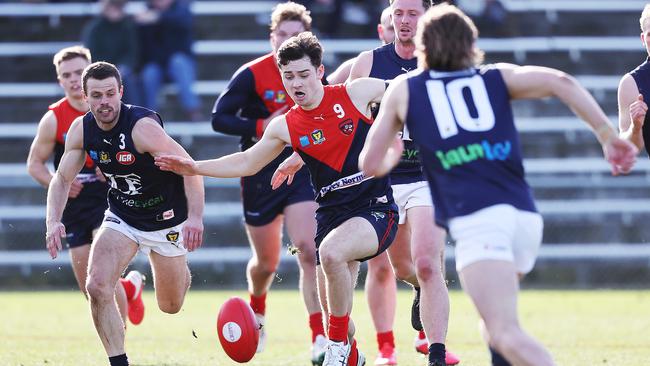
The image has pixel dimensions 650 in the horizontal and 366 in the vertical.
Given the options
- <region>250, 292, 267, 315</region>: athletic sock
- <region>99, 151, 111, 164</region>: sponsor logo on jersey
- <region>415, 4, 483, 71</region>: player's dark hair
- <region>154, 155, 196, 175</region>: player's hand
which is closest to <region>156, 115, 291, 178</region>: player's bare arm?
<region>154, 155, 196, 175</region>: player's hand

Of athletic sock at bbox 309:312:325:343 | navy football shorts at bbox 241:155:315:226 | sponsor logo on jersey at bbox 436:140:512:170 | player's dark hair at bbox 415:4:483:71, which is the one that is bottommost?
athletic sock at bbox 309:312:325:343

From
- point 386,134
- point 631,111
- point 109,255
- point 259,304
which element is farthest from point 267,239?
point 386,134

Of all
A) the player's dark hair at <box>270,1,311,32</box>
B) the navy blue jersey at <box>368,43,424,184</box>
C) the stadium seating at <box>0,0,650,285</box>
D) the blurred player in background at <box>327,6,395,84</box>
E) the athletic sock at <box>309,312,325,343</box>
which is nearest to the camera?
the navy blue jersey at <box>368,43,424,184</box>

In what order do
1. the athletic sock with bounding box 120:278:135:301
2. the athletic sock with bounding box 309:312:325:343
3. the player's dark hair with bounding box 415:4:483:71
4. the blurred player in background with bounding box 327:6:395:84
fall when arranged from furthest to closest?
the athletic sock with bounding box 120:278:135:301 < the athletic sock with bounding box 309:312:325:343 < the blurred player in background with bounding box 327:6:395:84 < the player's dark hair with bounding box 415:4:483:71

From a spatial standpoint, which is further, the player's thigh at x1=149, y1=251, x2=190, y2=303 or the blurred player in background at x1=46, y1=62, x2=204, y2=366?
the player's thigh at x1=149, y1=251, x2=190, y2=303

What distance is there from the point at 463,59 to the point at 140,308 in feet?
18.1

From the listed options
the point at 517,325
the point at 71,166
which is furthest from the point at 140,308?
the point at 517,325

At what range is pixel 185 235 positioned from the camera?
748cm

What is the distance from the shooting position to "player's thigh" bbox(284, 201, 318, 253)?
933 cm

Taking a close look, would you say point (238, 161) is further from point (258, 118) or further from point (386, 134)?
point (258, 118)

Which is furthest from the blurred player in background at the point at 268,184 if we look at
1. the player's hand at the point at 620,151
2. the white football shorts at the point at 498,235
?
the player's hand at the point at 620,151

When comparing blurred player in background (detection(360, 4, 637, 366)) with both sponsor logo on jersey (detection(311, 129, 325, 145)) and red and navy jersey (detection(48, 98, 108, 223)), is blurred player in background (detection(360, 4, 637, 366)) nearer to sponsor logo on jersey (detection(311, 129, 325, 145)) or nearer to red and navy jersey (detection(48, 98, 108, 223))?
sponsor logo on jersey (detection(311, 129, 325, 145))

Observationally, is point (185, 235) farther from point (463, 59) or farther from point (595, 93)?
point (595, 93)

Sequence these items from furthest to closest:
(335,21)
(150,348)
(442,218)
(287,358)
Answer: (335,21)
(150,348)
(287,358)
(442,218)
